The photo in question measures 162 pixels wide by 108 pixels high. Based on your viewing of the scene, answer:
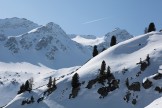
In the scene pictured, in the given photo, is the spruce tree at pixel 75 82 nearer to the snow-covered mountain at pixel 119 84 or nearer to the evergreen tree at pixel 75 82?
the evergreen tree at pixel 75 82

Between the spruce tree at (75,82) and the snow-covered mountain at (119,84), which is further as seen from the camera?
the spruce tree at (75,82)

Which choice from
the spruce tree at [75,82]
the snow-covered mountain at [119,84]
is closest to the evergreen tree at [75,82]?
the spruce tree at [75,82]

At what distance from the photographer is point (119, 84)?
10144 centimetres

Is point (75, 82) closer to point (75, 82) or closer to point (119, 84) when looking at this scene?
point (75, 82)

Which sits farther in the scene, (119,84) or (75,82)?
(75,82)

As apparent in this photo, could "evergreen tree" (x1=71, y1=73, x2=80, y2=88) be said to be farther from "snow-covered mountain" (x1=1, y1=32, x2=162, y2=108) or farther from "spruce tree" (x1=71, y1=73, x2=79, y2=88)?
"snow-covered mountain" (x1=1, y1=32, x2=162, y2=108)

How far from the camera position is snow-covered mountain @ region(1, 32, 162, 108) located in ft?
315

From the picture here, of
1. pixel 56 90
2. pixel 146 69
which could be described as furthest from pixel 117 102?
pixel 56 90

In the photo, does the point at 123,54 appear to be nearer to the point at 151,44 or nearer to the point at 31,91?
the point at 151,44

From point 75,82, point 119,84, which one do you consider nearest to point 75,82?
point 75,82

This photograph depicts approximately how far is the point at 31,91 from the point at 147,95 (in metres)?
41.4

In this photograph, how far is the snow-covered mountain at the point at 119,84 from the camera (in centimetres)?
9588

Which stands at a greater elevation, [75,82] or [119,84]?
[75,82]

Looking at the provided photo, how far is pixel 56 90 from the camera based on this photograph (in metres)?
113
